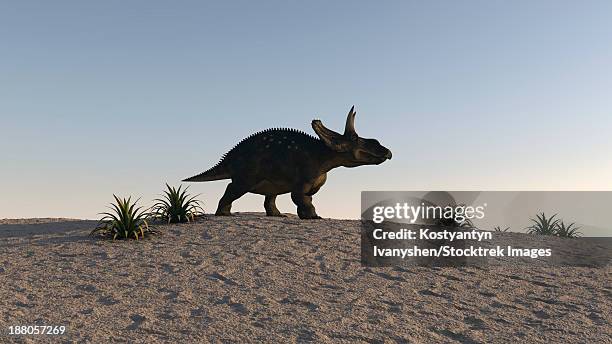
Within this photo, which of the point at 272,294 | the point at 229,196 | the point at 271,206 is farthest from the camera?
the point at 271,206

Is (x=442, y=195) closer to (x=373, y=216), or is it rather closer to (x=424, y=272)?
(x=373, y=216)

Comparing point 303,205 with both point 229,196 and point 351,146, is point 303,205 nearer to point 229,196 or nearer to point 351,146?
point 351,146

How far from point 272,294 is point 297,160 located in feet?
18.6

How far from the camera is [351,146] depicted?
41.5 feet

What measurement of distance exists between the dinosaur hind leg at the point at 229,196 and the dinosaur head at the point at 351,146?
226 cm

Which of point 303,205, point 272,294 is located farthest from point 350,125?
point 272,294

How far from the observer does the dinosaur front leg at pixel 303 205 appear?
1238cm

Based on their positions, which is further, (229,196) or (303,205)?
(229,196)

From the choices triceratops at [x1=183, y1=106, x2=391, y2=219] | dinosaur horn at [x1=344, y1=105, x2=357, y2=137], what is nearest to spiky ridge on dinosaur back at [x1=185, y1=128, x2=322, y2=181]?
triceratops at [x1=183, y1=106, x2=391, y2=219]

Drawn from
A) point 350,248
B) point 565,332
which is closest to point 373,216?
point 350,248

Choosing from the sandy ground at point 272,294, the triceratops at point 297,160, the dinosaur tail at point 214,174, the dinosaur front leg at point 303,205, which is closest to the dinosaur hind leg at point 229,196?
the triceratops at point 297,160

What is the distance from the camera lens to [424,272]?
864 centimetres

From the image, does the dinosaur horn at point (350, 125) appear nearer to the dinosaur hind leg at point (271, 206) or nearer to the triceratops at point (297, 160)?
the triceratops at point (297, 160)

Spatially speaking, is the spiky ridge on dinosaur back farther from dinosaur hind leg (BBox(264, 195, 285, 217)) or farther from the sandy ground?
the sandy ground
